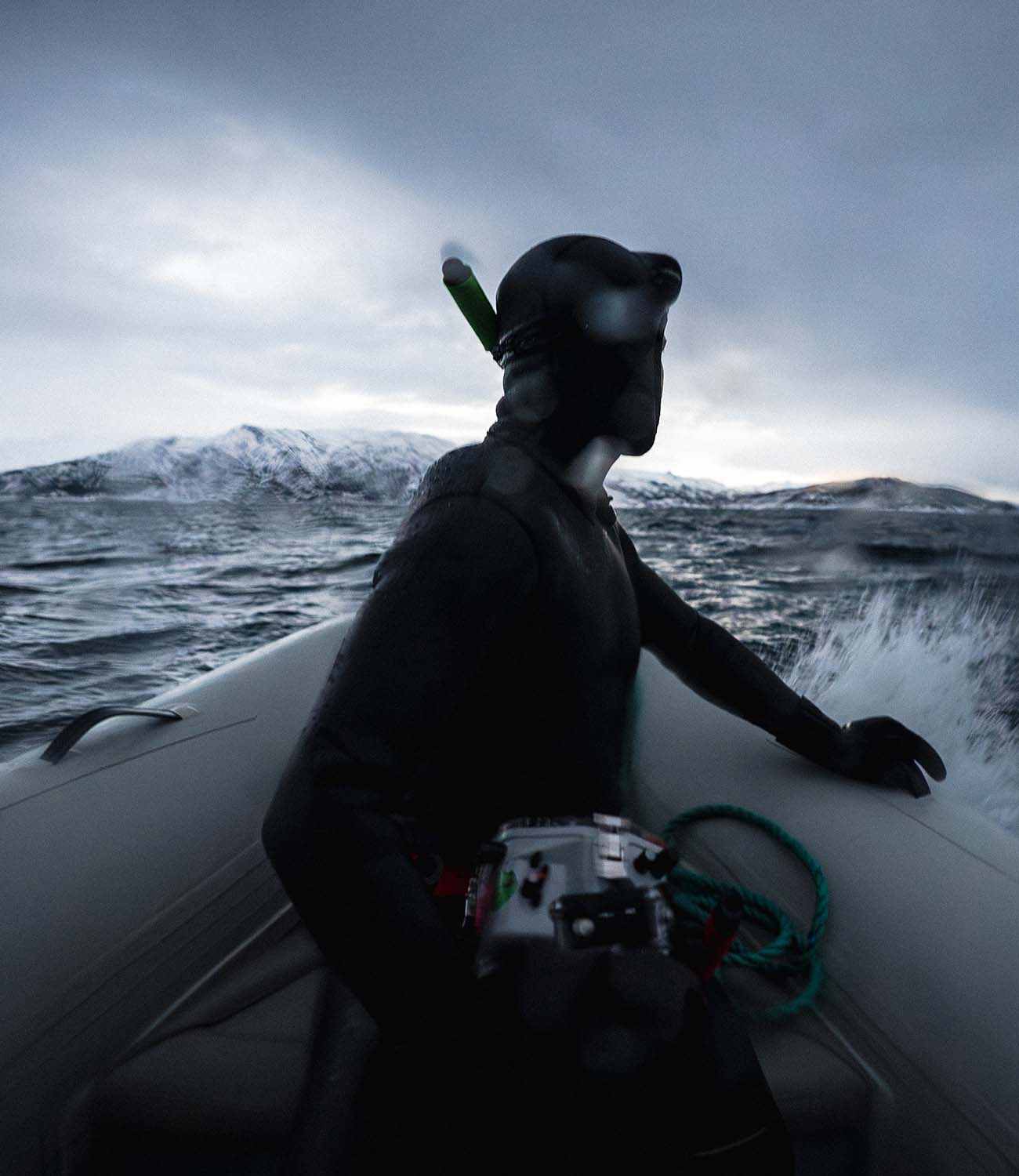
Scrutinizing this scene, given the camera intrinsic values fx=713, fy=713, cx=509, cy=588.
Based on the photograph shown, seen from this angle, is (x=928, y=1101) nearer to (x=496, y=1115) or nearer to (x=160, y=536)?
(x=496, y=1115)

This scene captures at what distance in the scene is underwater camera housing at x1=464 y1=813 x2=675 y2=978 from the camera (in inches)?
29.1

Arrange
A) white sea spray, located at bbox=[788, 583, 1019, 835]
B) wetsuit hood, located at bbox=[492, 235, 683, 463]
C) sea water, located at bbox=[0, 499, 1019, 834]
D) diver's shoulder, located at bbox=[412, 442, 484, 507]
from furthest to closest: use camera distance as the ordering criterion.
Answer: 1. sea water, located at bbox=[0, 499, 1019, 834]
2. white sea spray, located at bbox=[788, 583, 1019, 835]
3. wetsuit hood, located at bbox=[492, 235, 683, 463]
4. diver's shoulder, located at bbox=[412, 442, 484, 507]

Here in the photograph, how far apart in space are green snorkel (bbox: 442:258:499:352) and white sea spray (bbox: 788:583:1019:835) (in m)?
2.66

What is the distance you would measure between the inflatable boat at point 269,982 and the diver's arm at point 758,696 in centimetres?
6

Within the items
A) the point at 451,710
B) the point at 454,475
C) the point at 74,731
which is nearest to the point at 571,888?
the point at 451,710

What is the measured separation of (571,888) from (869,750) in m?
0.89

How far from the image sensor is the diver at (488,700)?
724 mm

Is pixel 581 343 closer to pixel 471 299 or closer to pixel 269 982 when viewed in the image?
pixel 471 299

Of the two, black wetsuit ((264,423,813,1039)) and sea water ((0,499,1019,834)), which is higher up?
black wetsuit ((264,423,813,1039))

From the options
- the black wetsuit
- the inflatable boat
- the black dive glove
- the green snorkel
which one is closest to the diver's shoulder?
the black wetsuit

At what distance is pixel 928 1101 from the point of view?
3.11 feet

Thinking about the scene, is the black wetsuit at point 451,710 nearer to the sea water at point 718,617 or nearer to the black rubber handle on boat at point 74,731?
the sea water at point 718,617

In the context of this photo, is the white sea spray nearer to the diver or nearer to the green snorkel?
the diver

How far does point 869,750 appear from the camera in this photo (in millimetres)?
1445
